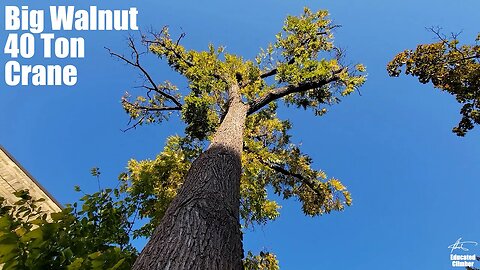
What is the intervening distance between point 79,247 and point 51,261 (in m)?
0.60

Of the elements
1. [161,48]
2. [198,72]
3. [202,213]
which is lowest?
[202,213]

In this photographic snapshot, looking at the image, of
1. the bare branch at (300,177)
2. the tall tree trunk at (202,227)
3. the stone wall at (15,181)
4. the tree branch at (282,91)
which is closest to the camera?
the tall tree trunk at (202,227)

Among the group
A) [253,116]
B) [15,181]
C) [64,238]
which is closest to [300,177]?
[253,116]

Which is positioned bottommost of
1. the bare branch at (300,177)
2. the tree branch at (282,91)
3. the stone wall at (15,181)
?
the stone wall at (15,181)

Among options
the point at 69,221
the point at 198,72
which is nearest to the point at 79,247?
the point at 69,221

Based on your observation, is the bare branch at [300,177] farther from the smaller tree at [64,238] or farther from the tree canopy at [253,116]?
the smaller tree at [64,238]

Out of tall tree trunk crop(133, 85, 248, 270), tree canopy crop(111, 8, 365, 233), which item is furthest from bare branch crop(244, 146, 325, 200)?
tall tree trunk crop(133, 85, 248, 270)

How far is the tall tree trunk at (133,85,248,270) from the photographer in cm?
292


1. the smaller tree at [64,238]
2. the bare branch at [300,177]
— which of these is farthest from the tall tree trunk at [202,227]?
the bare branch at [300,177]

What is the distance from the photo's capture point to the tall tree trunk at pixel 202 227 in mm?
2921

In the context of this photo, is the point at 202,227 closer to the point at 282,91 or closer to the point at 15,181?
the point at 15,181

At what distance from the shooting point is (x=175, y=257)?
2.89 metres

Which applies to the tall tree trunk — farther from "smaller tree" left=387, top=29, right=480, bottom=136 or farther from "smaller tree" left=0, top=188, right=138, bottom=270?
"smaller tree" left=387, top=29, right=480, bottom=136

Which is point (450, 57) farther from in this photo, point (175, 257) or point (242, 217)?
point (175, 257)
